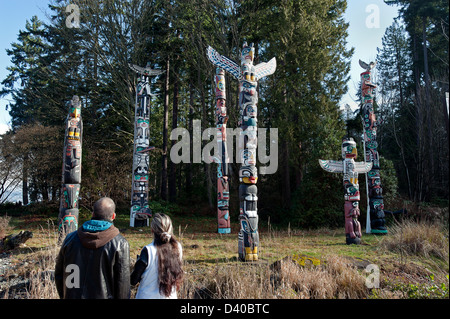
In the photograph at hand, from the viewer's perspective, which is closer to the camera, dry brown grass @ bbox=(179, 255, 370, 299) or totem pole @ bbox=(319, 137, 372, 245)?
dry brown grass @ bbox=(179, 255, 370, 299)

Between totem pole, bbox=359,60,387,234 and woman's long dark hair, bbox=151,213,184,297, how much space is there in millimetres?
9196

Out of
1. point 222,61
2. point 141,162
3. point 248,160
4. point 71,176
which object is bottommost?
point 71,176

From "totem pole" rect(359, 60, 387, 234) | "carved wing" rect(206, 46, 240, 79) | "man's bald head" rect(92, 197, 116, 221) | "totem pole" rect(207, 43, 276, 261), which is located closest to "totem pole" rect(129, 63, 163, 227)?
"carved wing" rect(206, 46, 240, 79)

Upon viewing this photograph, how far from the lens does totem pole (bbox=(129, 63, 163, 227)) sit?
456 inches

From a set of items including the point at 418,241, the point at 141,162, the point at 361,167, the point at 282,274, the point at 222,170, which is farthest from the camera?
the point at 141,162

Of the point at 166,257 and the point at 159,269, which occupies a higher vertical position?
the point at 166,257

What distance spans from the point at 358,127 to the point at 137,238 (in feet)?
49.1

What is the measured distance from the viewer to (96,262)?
8.72 ft

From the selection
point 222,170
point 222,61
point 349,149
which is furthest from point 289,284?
point 222,170

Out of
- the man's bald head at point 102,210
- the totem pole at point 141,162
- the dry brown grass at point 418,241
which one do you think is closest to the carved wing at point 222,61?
the totem pole at point 141,162

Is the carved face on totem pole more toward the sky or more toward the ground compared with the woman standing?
more toward the sky

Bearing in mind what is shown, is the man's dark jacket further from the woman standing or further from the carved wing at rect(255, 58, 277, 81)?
the carved wing at rect(255, 58, 277, 81)

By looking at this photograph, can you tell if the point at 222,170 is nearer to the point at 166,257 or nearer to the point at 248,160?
the point at 248,160

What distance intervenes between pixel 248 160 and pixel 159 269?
4.17 m
